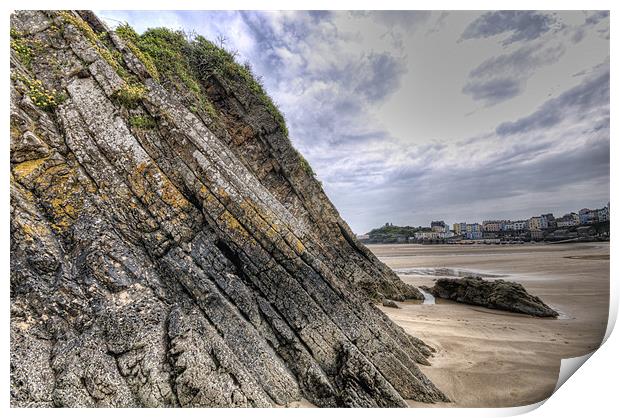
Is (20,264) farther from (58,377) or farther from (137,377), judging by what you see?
(137,377)

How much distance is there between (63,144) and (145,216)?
2.07m

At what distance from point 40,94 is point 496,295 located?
49.6ft

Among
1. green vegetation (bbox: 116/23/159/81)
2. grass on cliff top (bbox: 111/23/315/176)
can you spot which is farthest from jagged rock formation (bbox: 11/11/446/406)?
grass on cliff top (bbox: 111/23/315/176)

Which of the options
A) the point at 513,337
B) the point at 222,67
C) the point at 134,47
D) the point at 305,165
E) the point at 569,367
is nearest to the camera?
the point at 569,367

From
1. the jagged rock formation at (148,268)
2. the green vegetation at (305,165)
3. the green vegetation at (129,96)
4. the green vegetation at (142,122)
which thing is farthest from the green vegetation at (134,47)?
the green vegetation at (305,165)

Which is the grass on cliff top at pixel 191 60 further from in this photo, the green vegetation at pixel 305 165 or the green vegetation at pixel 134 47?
the green vegetation at pixel 305 165

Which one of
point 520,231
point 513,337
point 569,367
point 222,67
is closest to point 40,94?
point 222,67

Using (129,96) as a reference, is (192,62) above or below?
above

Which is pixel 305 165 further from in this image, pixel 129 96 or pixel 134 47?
pixel 129 96

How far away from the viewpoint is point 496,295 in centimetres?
1054

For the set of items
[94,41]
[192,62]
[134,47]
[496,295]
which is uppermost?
[192,62]

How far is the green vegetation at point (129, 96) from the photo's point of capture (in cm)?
529

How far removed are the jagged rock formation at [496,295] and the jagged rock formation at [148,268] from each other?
22.1 feet

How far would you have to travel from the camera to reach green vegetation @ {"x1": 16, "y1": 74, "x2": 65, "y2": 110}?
4.88 meters
